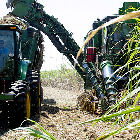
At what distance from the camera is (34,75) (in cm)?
637

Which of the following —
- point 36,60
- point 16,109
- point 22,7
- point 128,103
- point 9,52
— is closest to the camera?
point 128,103

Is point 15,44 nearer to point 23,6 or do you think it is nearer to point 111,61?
point 111,61

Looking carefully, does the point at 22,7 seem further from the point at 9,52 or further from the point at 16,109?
the point at 16,109

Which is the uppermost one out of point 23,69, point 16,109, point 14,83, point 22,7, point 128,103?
point 22,7

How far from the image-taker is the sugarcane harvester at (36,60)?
16.6 ft

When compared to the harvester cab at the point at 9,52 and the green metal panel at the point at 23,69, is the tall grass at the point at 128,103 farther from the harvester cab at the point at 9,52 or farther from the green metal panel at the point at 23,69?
the green metal panel at the point at 23,69

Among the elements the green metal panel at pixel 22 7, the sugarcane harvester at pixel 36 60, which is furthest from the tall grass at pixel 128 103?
the green metal panel at pixel 22 7

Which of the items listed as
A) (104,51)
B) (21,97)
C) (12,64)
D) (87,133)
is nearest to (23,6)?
(104,51)

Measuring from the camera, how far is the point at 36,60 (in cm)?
848

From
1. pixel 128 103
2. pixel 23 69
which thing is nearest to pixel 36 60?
pixel 23 69

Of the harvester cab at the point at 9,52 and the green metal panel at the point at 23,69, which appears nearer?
the harvester cab at the point at 9,52

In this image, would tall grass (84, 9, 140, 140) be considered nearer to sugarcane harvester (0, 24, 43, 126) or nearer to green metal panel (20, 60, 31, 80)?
sugarcane harvester (0, 24, 43, 126)

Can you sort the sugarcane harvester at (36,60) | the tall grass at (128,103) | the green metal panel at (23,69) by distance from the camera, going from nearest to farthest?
the tall grass at (128,103), the sugarcane harvester at (36,60), the green metal panel at (23,69)

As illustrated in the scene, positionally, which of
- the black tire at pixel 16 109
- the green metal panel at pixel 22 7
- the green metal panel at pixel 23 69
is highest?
the green metal panel at pixel 22 7
